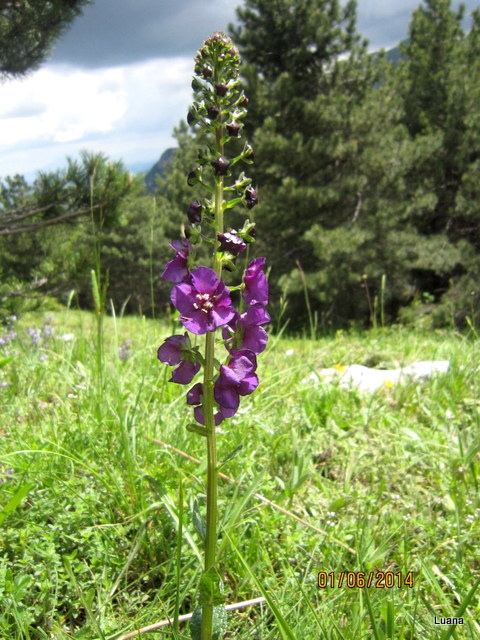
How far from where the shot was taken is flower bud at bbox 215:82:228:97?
127 centimetres

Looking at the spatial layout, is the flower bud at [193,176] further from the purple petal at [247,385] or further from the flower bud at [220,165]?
the purple petal at [247,385]

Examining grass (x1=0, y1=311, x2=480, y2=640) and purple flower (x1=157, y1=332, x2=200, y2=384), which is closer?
purple flower (x1=157, y1=332, x2=200, y2=384)

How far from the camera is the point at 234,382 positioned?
120cm

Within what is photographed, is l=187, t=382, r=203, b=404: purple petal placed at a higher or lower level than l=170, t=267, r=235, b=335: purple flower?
lower

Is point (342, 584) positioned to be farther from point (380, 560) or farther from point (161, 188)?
point (161, 188)

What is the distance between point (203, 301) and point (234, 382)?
21 cm

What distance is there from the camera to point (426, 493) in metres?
2.15

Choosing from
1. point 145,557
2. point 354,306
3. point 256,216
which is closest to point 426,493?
point 145,557

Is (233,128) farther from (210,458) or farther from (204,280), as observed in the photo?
(210,458)

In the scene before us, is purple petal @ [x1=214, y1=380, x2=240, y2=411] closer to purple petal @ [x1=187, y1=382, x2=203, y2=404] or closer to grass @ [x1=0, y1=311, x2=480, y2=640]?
purple petal @ [x1=187, y1=382, x2=203, y2=404]

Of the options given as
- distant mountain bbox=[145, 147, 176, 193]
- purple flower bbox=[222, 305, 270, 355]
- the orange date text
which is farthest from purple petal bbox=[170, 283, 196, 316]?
distant mountain bbox=[145, 147, 176, 193]

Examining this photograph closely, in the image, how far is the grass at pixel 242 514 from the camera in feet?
4.69

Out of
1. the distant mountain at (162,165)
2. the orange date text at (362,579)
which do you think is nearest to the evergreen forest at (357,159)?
the distant mountain at (162,165)

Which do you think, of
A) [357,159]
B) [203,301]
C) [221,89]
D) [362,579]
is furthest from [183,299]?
[357,159]
